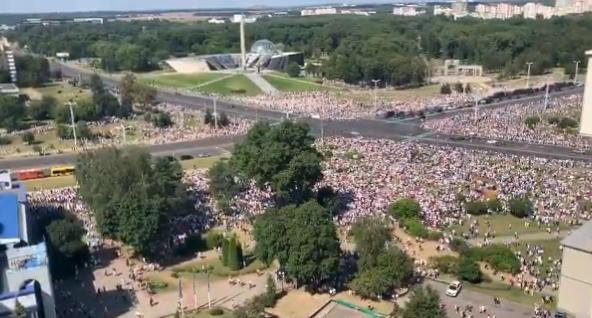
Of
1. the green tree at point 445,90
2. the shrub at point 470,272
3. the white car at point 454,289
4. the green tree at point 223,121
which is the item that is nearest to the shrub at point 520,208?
the shrub at point 470,272

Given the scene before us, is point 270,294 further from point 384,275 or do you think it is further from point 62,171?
point 62,171

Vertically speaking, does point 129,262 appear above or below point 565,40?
below

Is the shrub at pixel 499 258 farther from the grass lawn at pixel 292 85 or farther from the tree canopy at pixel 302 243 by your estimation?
the grass lawn at pixel 292 85

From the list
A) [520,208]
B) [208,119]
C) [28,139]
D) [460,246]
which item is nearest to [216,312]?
[460,246]

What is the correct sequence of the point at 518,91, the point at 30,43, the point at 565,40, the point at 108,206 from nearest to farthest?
the point at 108,206
the point at 518,91
the point at 565,40
the point at 30,43

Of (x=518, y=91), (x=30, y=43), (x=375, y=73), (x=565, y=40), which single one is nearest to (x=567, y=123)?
(x=518, y=91)

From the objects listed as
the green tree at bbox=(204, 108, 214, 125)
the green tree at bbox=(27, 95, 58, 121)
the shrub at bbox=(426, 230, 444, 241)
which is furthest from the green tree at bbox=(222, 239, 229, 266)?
the green tree at bbox=(27, 95, 58, 121)

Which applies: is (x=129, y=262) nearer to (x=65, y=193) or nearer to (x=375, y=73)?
(x=65, y=193)
